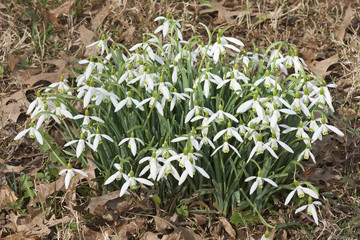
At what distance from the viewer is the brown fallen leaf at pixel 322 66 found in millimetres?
3723

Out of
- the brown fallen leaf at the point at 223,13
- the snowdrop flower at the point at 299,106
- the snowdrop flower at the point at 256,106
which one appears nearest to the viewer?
the snowdrop flower at the point at 256,106

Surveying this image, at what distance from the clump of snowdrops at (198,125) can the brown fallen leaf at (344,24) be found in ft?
5.38

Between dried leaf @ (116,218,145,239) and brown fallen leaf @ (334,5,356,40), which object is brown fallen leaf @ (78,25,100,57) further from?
brown fallen leaf @ (334,5,356,40)

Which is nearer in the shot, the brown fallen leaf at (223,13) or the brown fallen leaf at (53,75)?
the brown fallen leaf at (53,75)

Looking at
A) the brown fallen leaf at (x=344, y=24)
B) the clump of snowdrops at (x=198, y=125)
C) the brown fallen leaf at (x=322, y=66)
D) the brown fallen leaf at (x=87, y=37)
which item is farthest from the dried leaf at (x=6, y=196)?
the brown fallen leaf at (x=344, y=24)

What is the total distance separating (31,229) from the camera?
2.63 metres

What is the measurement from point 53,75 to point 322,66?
2.03 meters

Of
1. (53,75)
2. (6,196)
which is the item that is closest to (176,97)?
(6,196)

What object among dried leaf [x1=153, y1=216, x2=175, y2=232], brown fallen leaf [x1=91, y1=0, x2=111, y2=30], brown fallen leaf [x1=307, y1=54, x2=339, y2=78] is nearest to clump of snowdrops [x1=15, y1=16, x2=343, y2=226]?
dried leaf [x1=153, y1=216, x2=175, y2=232]

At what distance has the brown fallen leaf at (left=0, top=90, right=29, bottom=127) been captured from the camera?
3275 mm

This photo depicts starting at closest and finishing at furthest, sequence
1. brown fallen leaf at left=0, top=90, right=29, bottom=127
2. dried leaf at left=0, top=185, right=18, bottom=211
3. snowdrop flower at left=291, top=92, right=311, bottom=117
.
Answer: snowdrop flower at left=291, top=92, right=311, bottom=117 → dried leaf at left=0, top=185, right=18, bottom=211 → brown fallen leaf at left=0, top=90, right=29, bottom=127

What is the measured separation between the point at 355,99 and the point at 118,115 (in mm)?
1889

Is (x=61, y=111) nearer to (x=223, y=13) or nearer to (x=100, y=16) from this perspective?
(x=100, y=16)

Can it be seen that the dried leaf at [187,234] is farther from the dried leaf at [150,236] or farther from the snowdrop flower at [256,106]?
the snowdrop flower at [256,106]
